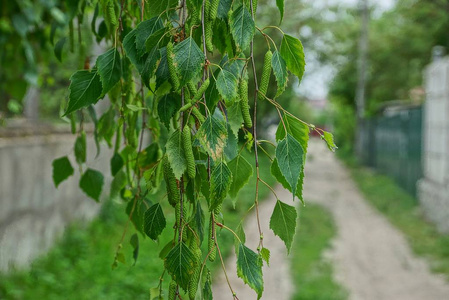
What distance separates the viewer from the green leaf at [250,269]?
3.05ft

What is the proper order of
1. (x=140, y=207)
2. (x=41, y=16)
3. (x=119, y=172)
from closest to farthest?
(x=140, y=207)
(x=119, y=172)
(x=41, y=16)

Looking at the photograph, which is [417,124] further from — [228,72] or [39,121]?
[228,72]

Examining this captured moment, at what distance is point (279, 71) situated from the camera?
3.28ft

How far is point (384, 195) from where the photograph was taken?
10.2 m

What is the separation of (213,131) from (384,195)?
32.0 feet

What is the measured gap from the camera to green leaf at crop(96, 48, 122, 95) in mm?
1052

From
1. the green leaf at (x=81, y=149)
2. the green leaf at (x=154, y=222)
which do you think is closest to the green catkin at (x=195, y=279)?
the green leaf at (x=154, y=222)

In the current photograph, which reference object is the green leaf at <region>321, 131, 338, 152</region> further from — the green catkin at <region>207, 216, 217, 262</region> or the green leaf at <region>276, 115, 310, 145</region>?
the green catkin at <region>207, 216, 217, 262</region>

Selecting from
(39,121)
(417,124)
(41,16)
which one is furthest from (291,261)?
(417,124)

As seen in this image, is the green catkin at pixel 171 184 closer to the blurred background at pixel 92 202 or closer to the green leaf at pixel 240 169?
the green leaf at pixel 240 169

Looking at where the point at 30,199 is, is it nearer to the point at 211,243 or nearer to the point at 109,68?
the point at 109,68

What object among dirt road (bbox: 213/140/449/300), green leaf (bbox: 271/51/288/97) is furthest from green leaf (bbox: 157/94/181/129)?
dirt road (bbox: 213/140/449/300)

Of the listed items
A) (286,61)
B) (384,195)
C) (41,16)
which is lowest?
(384,195)

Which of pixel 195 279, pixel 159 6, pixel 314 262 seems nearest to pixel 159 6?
pixel 159 6
